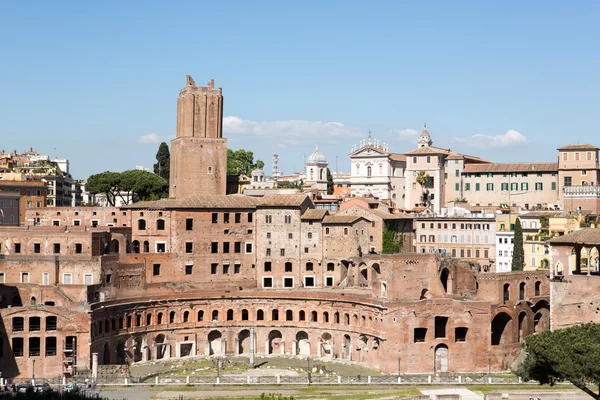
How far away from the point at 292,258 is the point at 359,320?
953 centimetres

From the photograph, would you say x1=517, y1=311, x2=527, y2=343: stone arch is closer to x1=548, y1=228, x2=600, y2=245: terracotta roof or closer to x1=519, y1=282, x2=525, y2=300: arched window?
x1=519, y1=282, x2=525, y2=300: arched window

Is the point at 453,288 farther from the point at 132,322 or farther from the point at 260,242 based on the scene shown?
the point at 132,322

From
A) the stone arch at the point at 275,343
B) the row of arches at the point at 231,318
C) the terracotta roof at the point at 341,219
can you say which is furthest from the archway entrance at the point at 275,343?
the terracotta roof at the point at 341,219

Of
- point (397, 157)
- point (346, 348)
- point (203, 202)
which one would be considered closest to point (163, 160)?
point (397, 157)

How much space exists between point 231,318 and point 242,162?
54643mm

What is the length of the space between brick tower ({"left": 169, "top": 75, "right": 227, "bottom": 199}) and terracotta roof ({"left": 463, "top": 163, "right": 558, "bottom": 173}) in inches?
1252

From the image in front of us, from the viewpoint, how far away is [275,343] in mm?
74750

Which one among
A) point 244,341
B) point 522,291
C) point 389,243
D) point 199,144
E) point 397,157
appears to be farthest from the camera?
point 397,157

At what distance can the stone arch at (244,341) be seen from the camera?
74.3 m

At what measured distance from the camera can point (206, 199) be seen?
77875mm

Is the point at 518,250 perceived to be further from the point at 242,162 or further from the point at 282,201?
the point at 242,162

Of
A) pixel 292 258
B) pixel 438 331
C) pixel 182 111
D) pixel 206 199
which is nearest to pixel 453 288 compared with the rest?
pixel 438 331

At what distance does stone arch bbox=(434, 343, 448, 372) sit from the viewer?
6638 cm

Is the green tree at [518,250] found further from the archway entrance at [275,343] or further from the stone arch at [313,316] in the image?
the archway entrance at [275,343]
